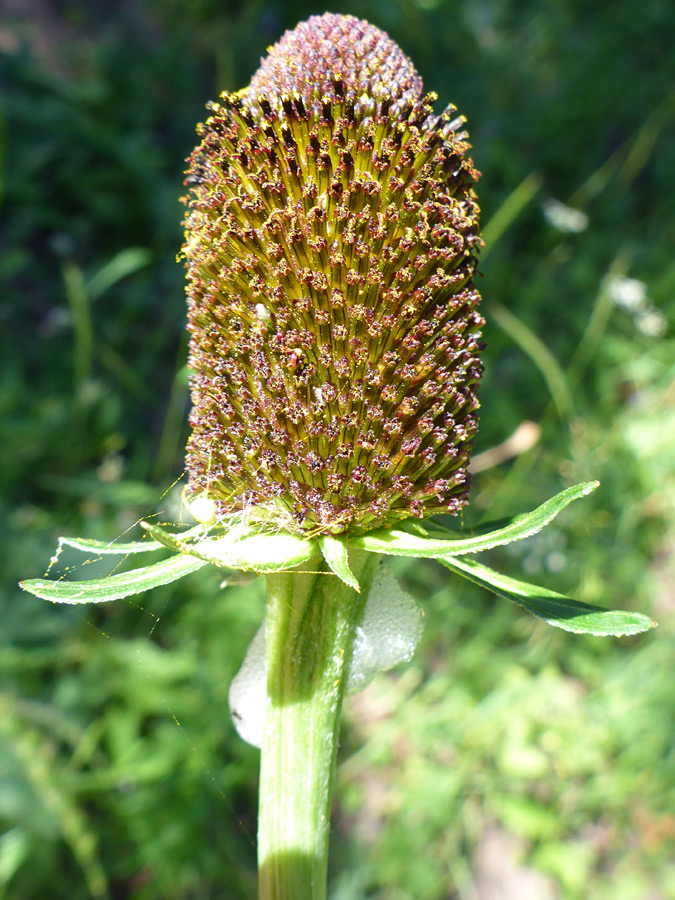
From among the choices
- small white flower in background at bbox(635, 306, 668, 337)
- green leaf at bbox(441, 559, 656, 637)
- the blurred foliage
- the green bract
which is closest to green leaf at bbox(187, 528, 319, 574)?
the green bract

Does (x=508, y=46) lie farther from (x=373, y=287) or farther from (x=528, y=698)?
(x=373, y=287)

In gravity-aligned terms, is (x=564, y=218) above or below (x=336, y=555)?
above

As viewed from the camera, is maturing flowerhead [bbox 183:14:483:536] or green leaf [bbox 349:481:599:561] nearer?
green leaf [bbox 349:481:599:561]

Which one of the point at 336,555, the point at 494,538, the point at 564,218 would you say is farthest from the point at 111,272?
the point at 494,538

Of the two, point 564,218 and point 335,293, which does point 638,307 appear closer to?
point 564,218

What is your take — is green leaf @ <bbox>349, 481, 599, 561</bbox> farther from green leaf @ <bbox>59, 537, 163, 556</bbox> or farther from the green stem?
green leaf @ <bbox>59, 537, 163, 556</bbox>

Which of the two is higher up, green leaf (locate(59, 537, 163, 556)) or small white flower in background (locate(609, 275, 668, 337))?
small white flower in background (locate(609, 275, 668, 337))
